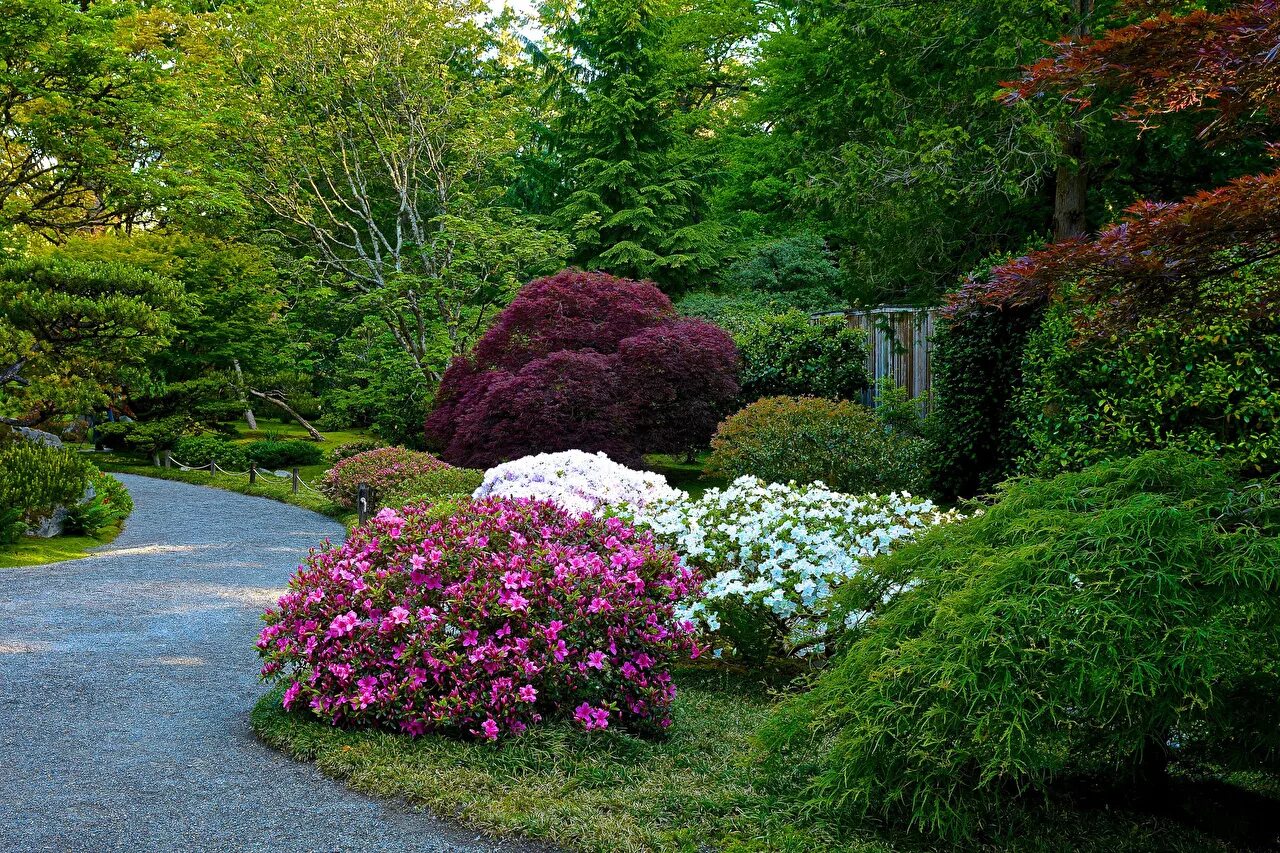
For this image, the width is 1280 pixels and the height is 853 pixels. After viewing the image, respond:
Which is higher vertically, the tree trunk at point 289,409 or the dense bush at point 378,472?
the tree trunk at point 289,409

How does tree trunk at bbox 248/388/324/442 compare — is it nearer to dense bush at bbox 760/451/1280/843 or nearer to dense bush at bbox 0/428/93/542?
dense bush at bbox 0/428/93/542

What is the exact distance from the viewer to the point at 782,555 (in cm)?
545

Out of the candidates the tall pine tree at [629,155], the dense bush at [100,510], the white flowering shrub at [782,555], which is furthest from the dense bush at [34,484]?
the tall pine tree at [629,155]

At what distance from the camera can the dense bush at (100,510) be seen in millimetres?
11281

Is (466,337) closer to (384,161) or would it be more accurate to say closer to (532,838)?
(384,161)

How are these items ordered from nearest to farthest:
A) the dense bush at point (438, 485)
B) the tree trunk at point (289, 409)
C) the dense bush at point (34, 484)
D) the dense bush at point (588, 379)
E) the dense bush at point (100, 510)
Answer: the dense bush at point (34, 484)
the dense bush at point (100, 510)
the dense bush at point (438, 485)
the dense bush at point (588, 379)
the tree trunk at point (289, 409)

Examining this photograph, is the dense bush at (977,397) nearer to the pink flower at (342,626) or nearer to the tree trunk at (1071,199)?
the tree trunk at (1071,199)

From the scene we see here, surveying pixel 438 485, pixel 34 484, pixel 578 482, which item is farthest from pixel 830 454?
pixel 34 484

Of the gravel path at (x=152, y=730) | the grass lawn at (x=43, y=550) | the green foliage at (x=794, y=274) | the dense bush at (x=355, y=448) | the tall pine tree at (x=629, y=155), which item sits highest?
the tall pine tree at (x=629, y=155)

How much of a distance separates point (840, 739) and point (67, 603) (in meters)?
6.66

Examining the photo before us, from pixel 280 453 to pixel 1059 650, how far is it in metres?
20.7

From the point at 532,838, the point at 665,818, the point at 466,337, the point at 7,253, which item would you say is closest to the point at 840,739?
the point at 665,818

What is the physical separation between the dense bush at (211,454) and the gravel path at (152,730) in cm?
1167

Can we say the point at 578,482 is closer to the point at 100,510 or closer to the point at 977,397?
the point at 977,397
